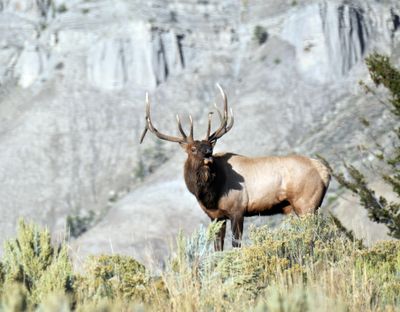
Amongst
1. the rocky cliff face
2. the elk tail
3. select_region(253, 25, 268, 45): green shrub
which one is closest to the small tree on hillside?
the elk tail

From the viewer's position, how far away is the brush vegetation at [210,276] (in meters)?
6.76

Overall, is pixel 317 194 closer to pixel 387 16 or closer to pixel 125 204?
pixel 125 204

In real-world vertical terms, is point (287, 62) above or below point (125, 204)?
above

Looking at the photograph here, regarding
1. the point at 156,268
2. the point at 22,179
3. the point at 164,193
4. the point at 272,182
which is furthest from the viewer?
the point at 22,179

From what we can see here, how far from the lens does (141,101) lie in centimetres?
7088

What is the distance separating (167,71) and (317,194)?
60161mm

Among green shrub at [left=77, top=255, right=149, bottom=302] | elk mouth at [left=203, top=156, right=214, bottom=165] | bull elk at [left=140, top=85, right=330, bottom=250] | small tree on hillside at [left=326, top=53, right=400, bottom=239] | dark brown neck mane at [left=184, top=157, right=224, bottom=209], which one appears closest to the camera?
green shrub at [left=77, top=255, right=149, bottom=302]

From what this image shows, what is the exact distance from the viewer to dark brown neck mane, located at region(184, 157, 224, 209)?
1373cm

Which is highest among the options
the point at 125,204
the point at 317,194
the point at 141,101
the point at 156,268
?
the point at 156,268

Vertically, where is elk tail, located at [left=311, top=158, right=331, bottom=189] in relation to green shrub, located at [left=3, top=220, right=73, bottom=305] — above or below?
below

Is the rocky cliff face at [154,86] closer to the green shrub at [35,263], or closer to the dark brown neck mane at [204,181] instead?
the dark brown neck mane at [204,181]

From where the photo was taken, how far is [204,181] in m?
13.8

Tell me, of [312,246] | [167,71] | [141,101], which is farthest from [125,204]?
[312,246]

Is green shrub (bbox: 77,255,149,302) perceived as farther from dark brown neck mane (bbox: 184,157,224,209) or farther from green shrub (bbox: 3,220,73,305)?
dark brown neck mane (bbox: 184,157,224,209)
